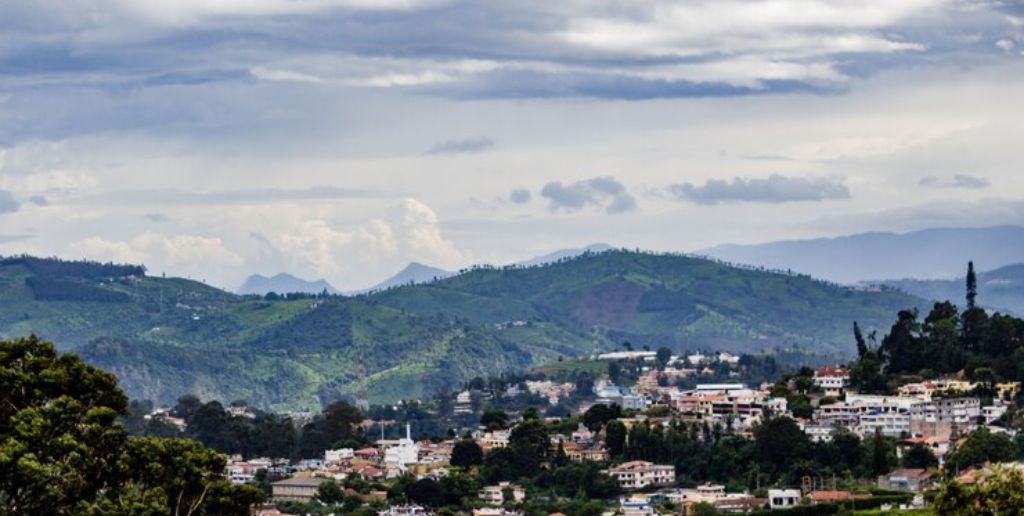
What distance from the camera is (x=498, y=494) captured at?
10250 cm

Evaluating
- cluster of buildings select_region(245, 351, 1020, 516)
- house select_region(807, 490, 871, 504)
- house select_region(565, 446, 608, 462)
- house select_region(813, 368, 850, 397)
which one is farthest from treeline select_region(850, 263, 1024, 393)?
house select_region(807, 490, 871, 504)

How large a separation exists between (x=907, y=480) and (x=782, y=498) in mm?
6326

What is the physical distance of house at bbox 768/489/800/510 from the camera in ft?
295

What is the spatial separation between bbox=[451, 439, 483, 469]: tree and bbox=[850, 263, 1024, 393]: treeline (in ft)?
83.5

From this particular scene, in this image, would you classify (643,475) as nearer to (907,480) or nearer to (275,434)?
(907,480)

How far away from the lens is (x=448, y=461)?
120m

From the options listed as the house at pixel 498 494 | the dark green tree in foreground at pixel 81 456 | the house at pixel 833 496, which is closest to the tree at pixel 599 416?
the house at pixel 498 494

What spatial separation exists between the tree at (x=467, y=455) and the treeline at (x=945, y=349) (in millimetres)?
25457

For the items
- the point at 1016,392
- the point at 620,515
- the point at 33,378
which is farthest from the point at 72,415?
the point at 1016,392

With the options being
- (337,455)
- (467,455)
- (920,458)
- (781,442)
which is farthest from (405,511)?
(337,455)

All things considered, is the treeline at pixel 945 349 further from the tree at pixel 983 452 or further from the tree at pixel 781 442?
the tree at pixel 983 452

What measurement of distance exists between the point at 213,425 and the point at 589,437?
33104mm

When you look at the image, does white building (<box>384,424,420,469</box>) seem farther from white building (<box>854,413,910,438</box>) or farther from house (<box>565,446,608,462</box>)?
white building (<box>854,413,910,438</box>)

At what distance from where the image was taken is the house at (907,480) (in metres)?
90.5
